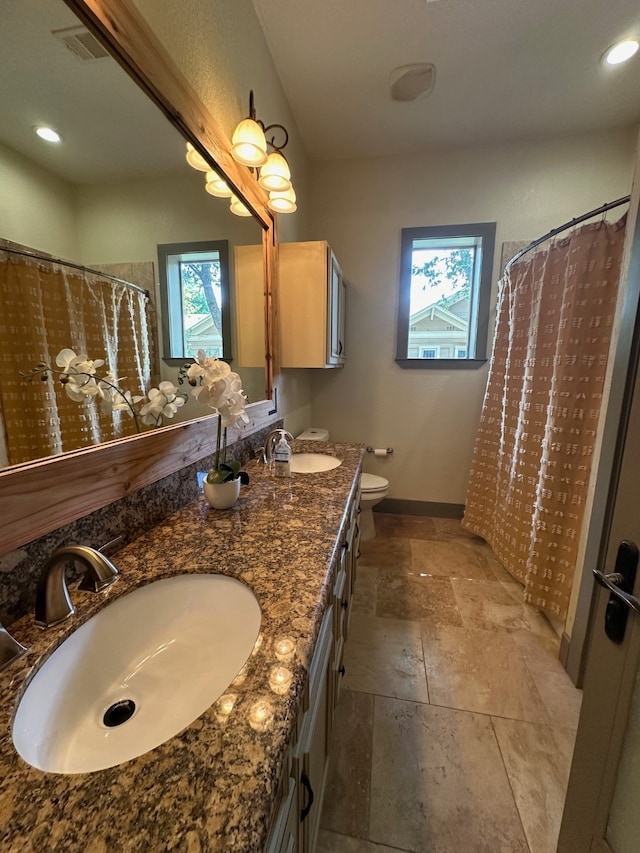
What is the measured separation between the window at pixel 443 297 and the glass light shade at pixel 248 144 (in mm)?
1591

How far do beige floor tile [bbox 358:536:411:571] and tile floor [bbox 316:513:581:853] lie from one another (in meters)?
0.17

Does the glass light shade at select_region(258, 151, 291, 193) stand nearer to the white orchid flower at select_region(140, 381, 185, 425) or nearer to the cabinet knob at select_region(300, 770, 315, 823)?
the white orchid flower at select_region(140, 381, 185, 425)

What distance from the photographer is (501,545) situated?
2.11 meters

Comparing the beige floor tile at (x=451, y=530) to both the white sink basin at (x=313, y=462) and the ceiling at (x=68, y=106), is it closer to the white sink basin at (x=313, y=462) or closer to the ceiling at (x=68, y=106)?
the white sink basin at (x=313, y=462)

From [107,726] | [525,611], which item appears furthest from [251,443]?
[525,611]

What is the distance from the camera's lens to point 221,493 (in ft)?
3.52

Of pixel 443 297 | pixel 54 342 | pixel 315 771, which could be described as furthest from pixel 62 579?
pixel 443 297

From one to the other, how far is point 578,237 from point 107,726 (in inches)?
93.5

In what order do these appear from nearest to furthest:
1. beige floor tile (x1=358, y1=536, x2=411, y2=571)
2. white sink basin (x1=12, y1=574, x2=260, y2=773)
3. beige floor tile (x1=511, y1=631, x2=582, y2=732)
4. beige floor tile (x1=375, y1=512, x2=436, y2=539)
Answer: white sink basin (x1=12, y1=574, x2=260, y2=773), beige floor tile (x1=511, y1=631, x2=582, y2=732), beige floor tile (x1=358, y1=536, x2=411, y2=571), beige floor tile (x1=375, y1=512, x2=436, y2=539)

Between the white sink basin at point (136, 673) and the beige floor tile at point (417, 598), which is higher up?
the white sink basin at point (136, 673)

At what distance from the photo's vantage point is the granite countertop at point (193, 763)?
331 millimetres

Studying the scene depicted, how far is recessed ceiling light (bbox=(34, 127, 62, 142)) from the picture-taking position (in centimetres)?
65

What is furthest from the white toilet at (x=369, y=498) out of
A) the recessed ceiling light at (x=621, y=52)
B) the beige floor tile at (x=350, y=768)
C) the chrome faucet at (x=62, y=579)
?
the recessed ceiling light at (x=621, y=52)

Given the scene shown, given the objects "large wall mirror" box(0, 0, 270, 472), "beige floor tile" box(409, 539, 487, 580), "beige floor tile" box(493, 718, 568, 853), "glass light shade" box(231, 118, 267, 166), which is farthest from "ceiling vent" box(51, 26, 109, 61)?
"beige floor tile" box(409, 539, 487, 580)
